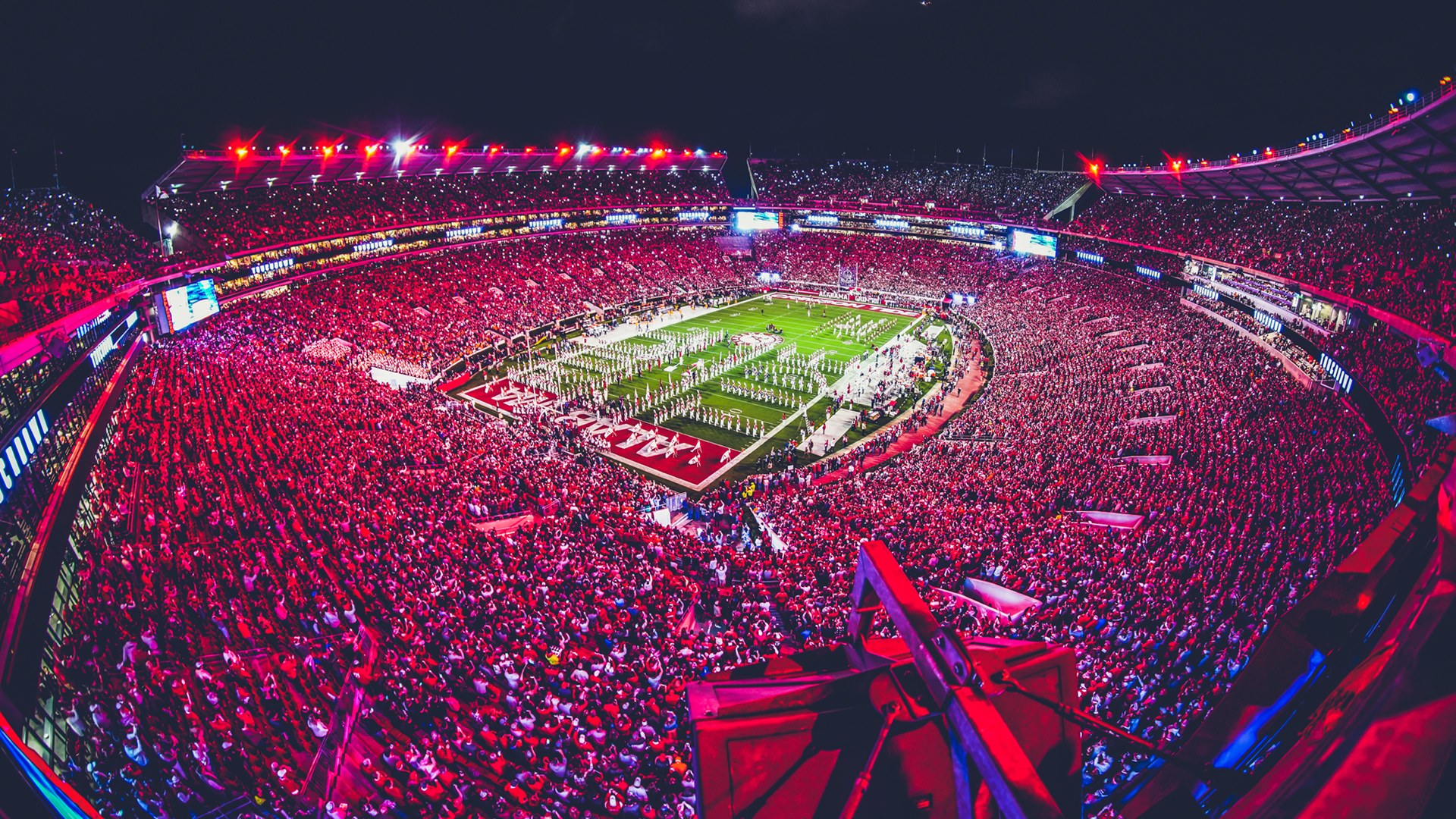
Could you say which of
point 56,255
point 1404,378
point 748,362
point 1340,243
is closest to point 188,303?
point 56,255

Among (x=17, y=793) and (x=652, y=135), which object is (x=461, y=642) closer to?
(x=17, y=793)

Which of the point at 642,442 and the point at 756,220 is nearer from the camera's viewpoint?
the point at 642,442

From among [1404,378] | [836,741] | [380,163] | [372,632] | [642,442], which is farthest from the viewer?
[380,163]

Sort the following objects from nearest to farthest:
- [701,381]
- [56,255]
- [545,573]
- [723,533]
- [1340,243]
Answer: [545,573], [723,533], [56,255], [1340,243], [701,381]

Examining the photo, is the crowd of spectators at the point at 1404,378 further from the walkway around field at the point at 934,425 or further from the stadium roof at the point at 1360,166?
the walkway around field at the point at 934,425

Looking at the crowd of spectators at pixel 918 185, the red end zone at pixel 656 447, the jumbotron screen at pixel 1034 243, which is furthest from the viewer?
the crowd of spectators at pixel 918 185

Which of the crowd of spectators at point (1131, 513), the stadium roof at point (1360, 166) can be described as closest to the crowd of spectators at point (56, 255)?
the crowd of spectators at point (1131, 513)

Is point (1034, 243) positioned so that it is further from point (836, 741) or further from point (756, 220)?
point (836, 741)
